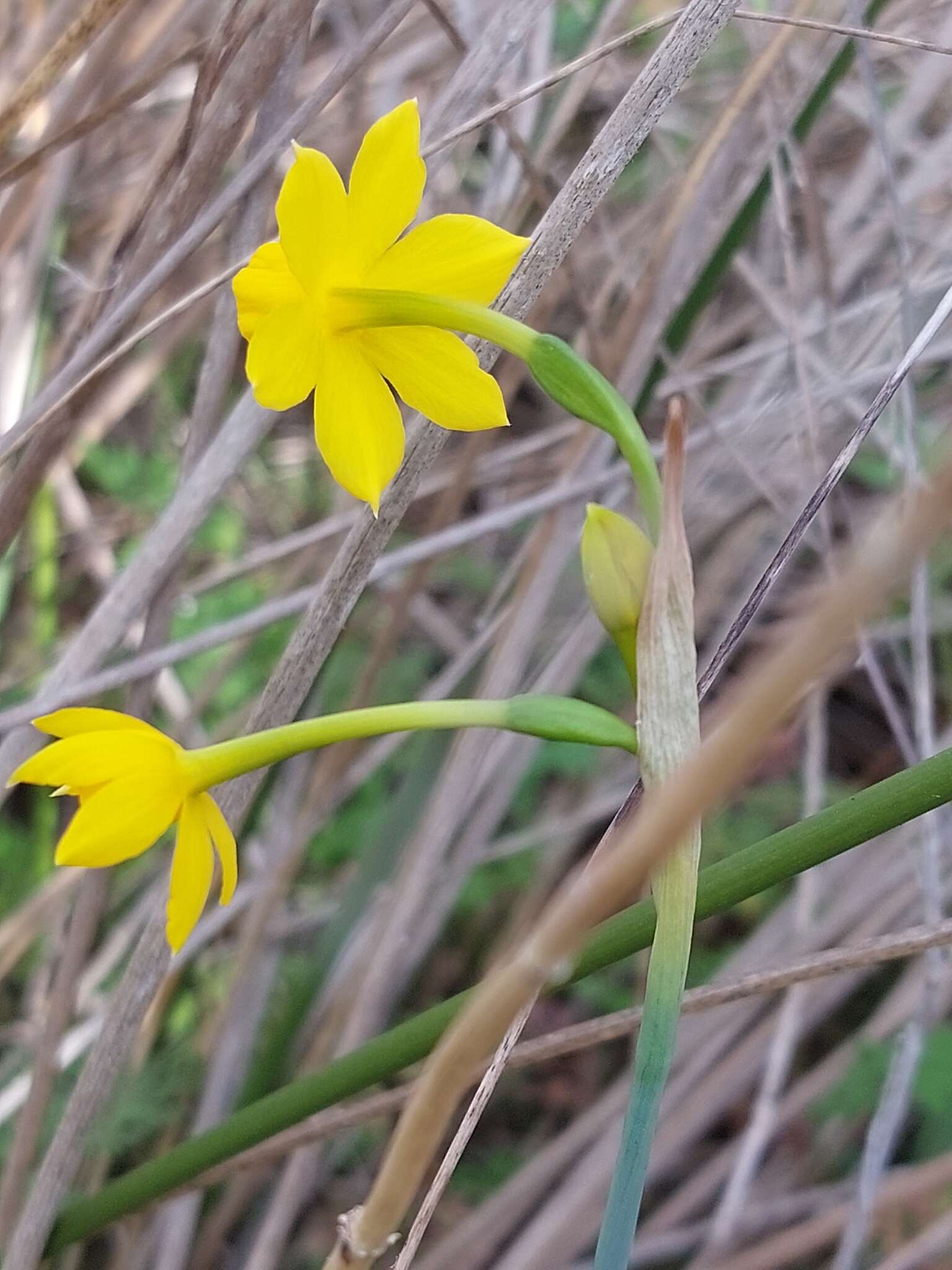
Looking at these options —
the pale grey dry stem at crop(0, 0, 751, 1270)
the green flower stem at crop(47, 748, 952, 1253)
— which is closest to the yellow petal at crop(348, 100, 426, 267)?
the pale grey dry stem at crop(0, 0, 751, 1270)

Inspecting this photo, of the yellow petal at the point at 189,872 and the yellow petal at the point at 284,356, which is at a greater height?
the yellow petal at the point at 284,356

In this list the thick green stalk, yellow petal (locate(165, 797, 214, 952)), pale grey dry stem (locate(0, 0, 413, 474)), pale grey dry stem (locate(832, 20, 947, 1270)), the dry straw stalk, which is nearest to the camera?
the dry straw stalk

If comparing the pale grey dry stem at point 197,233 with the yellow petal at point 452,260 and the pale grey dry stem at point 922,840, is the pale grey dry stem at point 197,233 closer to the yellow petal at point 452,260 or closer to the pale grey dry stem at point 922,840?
the yellow petal at point 452,260

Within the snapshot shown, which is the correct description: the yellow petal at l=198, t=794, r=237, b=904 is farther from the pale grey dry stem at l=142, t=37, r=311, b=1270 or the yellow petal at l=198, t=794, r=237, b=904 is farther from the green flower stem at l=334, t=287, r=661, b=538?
the pale grey dry stem at l=142, t=37, r=311, b=1270

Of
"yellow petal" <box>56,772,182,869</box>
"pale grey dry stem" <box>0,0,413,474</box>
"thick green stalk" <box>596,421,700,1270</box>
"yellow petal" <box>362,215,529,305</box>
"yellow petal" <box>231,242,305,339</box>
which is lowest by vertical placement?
"thick green stalk" <box>596,421,700,1270</box>

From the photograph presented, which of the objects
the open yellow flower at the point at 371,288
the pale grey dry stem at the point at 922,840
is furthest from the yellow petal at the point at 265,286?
the pale grey dry stem at the point at 922,840

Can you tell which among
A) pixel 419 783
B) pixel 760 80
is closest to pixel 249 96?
pixel 760 80
